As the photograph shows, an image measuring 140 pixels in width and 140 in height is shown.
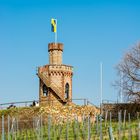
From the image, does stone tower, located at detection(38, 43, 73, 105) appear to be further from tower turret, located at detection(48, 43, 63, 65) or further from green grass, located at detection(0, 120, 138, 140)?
green grass, located at detection(0, 120, 138, 140)

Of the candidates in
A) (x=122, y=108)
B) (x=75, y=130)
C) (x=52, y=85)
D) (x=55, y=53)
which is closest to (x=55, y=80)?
(x=52, y=85)

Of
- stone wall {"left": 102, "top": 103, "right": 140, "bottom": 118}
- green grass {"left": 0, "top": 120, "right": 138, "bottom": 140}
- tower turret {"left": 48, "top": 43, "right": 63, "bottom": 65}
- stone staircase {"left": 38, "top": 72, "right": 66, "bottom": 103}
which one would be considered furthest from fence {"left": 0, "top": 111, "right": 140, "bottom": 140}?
tower turret {"left": 48, "top": 43, "right": 63, "bottom": 65}

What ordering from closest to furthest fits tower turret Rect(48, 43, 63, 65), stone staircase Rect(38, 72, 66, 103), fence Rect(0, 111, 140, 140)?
fence Rect(0, 111, 140, 140)
stone staircase Rect(38, 72, 66, 103)
tower turret Rect(48, 43, 63, 65)

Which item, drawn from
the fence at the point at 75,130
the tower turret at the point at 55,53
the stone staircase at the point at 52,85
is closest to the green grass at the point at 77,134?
the fence at the point at 75,130

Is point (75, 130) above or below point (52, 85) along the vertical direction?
below

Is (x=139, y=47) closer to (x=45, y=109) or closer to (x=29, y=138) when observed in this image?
(x=45, y=109)

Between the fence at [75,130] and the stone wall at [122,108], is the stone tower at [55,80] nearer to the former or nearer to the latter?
the stone wall at [122,108]

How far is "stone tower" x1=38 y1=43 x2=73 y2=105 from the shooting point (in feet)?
165

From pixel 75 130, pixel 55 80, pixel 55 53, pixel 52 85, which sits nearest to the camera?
pixel 75 130

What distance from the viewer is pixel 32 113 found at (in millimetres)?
43375

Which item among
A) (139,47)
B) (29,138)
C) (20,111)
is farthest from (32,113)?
(29,138)

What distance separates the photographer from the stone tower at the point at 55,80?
50.3 meters

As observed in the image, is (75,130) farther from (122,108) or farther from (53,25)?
(53,25)

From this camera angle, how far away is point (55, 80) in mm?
51094
